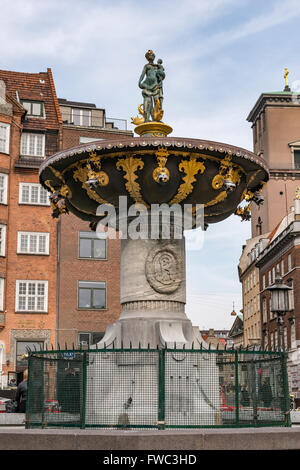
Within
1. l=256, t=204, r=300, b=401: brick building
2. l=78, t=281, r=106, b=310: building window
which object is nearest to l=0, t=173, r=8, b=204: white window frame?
l=78, t=281, r=106, b=310: building window

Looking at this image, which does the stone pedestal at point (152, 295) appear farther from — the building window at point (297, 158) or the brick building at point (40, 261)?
the building window at point (297, 158)

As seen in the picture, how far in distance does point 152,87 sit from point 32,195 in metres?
26.0

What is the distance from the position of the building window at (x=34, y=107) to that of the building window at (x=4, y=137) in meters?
3.64

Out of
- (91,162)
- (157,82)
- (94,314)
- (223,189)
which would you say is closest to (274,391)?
(223,189)

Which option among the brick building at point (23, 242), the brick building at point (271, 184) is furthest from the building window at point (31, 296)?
the brick building at point (271, 184)

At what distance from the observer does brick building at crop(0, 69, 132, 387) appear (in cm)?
3791

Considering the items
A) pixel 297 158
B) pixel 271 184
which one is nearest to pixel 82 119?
pixel 271 184

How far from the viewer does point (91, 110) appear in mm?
43531

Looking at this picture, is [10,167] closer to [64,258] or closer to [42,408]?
[64,258]

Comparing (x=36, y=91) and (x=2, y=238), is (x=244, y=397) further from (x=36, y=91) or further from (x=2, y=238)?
(x=36, y=91)

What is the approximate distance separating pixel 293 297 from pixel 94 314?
29238 millimetres

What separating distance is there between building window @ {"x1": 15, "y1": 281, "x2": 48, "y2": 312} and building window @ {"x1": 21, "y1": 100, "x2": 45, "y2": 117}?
11.3m

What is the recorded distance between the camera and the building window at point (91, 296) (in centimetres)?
3909

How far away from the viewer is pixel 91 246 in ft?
131
